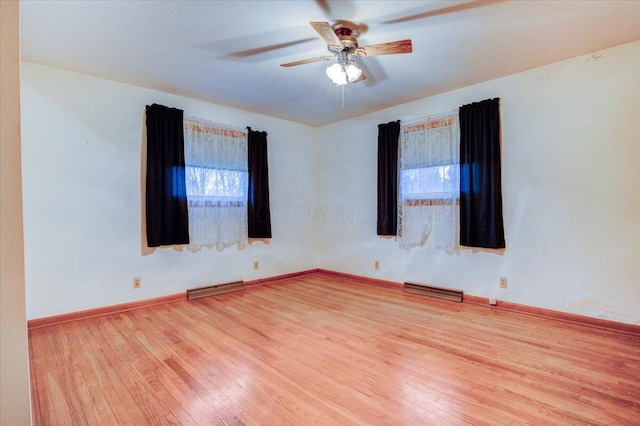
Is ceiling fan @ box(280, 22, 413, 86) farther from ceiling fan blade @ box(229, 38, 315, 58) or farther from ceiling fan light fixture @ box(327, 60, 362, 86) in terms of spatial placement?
ceiling fan blade @ box(229, 38, 315, 58)

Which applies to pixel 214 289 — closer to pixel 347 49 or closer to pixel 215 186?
pixel 215 186

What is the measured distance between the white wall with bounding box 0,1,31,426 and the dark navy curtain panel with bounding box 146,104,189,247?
251cm

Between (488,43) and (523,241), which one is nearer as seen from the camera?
(488,43)

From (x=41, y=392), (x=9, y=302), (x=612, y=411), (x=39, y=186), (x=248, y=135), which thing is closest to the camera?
(x=9, y=302)

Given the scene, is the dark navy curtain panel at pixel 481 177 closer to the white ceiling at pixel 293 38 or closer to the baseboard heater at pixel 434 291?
the white ceiling at pixel 293 38

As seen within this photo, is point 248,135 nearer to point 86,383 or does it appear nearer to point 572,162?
point 86,383

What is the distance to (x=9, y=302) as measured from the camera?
975 mm

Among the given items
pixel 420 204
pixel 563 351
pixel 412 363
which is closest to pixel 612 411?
pixel 563 351

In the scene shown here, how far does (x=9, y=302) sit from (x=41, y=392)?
1256mm

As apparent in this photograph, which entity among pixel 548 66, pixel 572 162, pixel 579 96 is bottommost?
pixel 572 162

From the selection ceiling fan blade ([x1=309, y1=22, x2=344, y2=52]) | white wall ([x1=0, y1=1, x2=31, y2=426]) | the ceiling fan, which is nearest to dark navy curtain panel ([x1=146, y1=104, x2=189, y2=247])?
the ceiling fan

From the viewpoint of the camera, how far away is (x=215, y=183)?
3914mm

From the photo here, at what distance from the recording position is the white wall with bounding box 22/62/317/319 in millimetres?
2777

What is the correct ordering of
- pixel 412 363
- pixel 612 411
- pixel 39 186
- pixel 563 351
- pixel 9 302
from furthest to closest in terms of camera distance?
pixel 39 186, pixel 563 351, pixel 412 363, pixel 612 411, pixel 9 302
